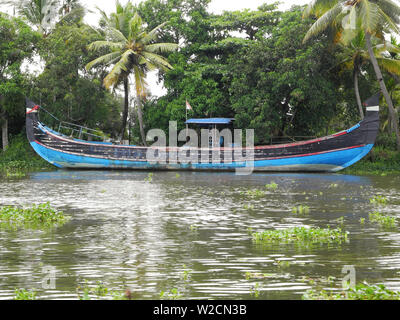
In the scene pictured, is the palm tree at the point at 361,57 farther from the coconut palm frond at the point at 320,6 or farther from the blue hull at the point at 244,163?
the blue hull at the point at 244,163

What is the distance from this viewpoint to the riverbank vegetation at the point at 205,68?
33.4m

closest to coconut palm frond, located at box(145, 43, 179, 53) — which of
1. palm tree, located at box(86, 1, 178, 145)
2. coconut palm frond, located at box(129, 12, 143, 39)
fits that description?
palm tree, located at box(86, 1, 178, 145)

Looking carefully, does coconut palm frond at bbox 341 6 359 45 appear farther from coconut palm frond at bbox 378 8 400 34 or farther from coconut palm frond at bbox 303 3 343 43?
coconut palm frond at bbox 378 8 400 34

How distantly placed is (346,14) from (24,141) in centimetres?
2484

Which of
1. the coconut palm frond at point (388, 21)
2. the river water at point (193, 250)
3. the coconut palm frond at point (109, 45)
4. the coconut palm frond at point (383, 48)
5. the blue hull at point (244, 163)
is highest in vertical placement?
the coconut palm frond at point (109, 45)

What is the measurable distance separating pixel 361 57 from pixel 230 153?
1023 cm

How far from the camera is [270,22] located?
130 ft

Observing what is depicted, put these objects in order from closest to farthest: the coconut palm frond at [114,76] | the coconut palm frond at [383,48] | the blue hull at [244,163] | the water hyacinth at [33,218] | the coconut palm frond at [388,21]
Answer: the water hyacinth at [33,218]
the coconut palm frond at [388,21]
the blue hull at [244,163]
the coconut palm frond at [383,48]
the coconut palm frond at [114,76]

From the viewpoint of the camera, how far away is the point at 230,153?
33156 mm

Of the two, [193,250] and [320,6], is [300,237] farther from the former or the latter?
[320,6]

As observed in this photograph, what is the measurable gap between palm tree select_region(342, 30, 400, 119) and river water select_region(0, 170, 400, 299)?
1811 centimetres


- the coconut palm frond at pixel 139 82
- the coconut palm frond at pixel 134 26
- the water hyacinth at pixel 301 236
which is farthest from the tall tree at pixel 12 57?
the water hyacinth at pixel 301 236

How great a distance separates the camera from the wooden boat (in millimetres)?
30453

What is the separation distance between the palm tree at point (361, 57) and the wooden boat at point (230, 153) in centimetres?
318
